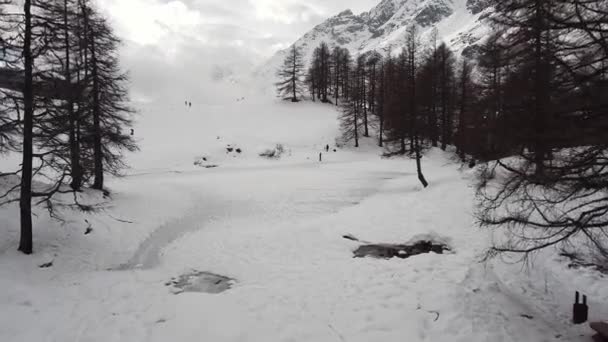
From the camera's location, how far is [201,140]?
3728 cm

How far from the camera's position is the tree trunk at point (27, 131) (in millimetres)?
8906

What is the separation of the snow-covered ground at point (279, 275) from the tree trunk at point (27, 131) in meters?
0.60

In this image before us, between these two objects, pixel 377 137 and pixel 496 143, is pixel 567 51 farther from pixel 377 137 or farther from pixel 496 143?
pixel 377 137

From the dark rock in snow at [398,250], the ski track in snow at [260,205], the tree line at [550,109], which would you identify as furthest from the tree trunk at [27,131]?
the tree line at [550,109]

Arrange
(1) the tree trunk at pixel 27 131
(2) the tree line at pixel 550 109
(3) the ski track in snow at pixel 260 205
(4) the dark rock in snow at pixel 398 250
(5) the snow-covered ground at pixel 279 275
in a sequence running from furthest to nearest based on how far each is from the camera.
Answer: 1. (3) the ski track in snow at pixel 260 205
2. (4) the dark rock in snow at pixel 398 250
3. (1) the tree trunk at pixel 27 131
4. (5) the snow-covered ground at pixel 279 275
5. (2) the tree line at pixel 550 109

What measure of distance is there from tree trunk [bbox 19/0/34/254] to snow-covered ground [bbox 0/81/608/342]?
60 centimetres

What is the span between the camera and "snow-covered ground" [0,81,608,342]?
6523mm

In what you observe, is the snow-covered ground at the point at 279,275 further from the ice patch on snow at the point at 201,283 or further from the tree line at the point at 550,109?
the tree line at the point at 550,109

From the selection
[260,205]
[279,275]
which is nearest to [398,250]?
[279,275]

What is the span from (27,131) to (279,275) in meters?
8.63

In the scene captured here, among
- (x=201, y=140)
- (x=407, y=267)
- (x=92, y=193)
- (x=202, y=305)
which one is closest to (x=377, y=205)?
(x=407, y=267)

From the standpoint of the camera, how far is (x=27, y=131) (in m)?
A: 9.37

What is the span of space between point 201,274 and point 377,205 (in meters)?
9.80

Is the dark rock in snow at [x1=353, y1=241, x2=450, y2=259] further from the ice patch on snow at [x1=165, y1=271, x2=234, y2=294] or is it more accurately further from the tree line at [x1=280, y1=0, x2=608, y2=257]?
the ice patch on snow at [x1=165, y1=271, x2=234, y2=294]
